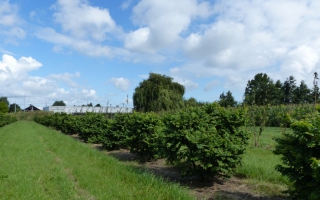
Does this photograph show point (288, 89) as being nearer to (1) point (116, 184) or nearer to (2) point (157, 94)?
(2) point (157, 94)

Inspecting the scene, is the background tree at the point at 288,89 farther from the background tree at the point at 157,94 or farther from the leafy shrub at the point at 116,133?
the leafy shrub at the point at 116,133

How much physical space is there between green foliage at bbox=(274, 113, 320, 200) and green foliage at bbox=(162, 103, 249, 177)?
1.82 m

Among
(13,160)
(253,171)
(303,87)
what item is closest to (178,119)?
(253,171)

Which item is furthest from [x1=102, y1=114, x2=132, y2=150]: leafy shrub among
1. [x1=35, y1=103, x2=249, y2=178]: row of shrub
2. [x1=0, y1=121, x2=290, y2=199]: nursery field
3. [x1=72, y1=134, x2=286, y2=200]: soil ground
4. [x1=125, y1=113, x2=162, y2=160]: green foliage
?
[x1=35, y1=103, x2=249, y2=178]: row of shrub

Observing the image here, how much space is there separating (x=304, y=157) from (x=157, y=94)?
102 feet

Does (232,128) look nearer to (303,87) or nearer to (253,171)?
(253,171)

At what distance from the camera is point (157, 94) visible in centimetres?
3431

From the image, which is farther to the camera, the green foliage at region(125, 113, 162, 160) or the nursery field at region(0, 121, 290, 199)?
the green foliage at region(125, 113, 162, 160)

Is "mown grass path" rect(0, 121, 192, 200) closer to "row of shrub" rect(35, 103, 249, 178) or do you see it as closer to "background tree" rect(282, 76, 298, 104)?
"row of shrub" rect(35, 103, 249, 178)

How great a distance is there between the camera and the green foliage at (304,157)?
3.36m

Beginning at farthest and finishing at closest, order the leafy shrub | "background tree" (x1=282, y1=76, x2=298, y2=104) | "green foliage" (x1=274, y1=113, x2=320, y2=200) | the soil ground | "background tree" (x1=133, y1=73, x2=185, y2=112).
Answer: "background tree" (x1=282, y1=76, x2=298, y2=104) → "background tree" (x1=133, y1=73, x2=185, y2=112) → the leafy shrub → the soil ground → "green foliage" (x1=274, y1=113, x2=320, y2=200)

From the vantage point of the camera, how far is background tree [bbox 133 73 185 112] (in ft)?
99.1

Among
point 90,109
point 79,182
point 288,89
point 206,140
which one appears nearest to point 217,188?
point 206,140

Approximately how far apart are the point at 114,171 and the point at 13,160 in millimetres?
3496
